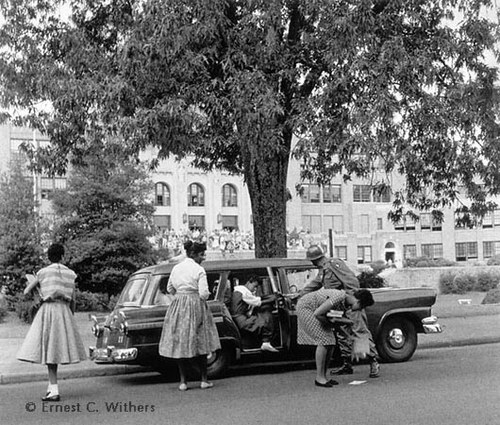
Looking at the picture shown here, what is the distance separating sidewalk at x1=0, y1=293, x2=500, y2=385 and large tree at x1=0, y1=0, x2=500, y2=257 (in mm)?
3104

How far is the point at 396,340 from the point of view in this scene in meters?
12.2

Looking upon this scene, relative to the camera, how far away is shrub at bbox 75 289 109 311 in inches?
1180

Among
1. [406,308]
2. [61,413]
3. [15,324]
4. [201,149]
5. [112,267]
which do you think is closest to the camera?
[61,413]

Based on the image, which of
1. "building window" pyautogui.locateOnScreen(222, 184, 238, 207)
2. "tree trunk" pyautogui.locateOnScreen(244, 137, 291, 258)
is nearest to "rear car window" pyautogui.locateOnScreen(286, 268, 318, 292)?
"tree trunk" pyautogui.locateOnScreen(244, 137, 291, 258)

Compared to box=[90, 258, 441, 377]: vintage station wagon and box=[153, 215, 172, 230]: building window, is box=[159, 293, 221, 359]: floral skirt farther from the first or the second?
box=[153, 215, 172, 230]: building window

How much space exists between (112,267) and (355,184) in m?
51.7

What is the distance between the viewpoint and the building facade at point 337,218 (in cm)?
7231

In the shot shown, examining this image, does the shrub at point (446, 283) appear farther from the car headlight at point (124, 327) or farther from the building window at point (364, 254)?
the car headlight at point (124, 327)

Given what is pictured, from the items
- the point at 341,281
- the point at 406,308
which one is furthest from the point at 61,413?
the point at 406,308

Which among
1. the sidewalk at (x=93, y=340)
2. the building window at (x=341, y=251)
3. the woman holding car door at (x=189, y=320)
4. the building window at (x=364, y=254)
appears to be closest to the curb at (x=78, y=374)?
the sidewalk at (x=93, y=340)

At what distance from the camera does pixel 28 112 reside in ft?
54.9

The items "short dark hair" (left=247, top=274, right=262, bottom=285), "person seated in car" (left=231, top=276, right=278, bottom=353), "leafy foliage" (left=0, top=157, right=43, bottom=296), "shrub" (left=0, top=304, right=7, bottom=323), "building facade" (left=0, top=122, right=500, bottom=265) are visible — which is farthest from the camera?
"building facade" (left=0, top=122, right=500, bottom=265)

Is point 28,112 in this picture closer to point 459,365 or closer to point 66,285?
point 66,285

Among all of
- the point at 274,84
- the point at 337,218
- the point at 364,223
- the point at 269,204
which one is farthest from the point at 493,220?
the point at 274,84
